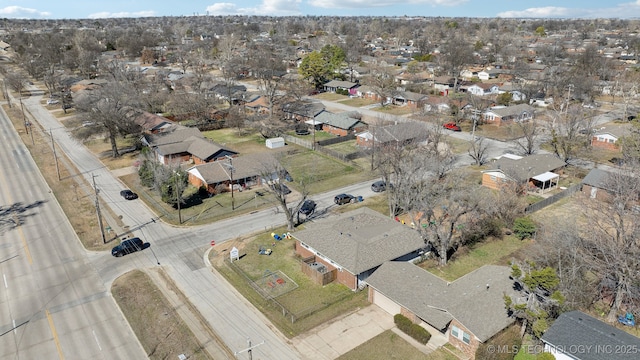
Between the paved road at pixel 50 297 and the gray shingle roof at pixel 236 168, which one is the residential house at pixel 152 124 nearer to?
the gray shingle roof at pixel 236 168

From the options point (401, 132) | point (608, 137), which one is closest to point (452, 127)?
point (401, 132)

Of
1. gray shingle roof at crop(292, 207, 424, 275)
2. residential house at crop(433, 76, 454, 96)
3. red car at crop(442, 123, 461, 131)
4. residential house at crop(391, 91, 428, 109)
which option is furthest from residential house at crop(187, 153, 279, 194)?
residential house at crop(433, 76, 454, 96)

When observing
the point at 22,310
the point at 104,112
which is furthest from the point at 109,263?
the point at 104,112

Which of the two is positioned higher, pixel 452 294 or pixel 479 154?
pixel 452 294

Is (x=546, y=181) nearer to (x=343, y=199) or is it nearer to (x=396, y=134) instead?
(x=396, y=134)

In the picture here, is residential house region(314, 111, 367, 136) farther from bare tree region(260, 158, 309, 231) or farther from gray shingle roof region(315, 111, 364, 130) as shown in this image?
bare tree region(260, 158, 309, 231)

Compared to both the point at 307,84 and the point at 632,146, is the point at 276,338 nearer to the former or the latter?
the point at 632,146

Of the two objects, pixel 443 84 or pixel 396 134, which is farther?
pixel 443 84
